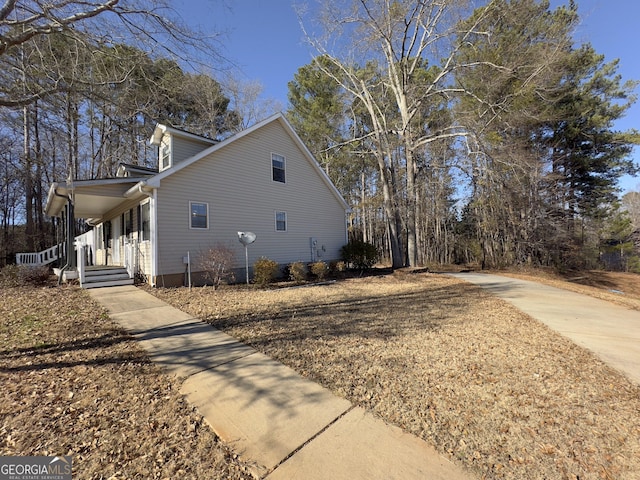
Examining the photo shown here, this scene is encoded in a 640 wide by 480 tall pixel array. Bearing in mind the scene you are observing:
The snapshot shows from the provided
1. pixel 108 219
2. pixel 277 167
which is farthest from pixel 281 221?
pixel 108 219

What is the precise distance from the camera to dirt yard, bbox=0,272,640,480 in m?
1.98

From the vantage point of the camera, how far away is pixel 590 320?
Result: 18.6ft

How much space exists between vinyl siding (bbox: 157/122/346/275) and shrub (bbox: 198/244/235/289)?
401 millimetres

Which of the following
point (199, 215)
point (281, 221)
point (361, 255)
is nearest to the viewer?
point (199, 215)

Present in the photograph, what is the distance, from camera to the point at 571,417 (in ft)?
8.02

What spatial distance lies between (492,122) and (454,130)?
8.92 ft

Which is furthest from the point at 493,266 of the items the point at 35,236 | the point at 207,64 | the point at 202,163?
the point at 35,236

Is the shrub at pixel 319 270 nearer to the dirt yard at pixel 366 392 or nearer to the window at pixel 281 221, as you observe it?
the window at pixel 281 221

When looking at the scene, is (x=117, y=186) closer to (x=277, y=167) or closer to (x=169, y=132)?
(x=169, y=132)

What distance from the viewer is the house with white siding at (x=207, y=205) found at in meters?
8.91

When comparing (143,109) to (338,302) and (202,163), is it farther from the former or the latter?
(338,302)

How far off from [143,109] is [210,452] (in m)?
5.80

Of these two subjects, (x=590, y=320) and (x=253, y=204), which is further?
(x=253, y=204)

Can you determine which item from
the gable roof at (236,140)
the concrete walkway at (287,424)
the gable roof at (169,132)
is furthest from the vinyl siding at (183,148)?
the concrete walkway at (287,424)
